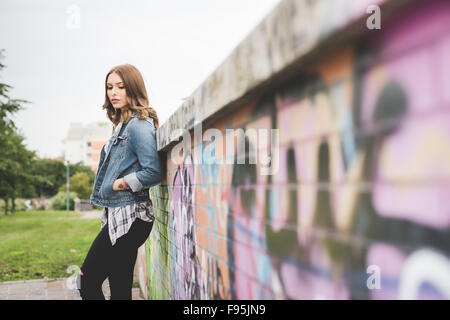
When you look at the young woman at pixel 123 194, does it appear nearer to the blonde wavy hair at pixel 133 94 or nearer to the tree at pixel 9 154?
the blonde wavy hair at pixel 133 94

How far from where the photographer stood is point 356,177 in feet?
3.10

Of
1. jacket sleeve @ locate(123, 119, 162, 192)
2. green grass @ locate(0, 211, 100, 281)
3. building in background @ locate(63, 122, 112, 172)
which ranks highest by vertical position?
building in background @ locate(63, 122, 112, 172)

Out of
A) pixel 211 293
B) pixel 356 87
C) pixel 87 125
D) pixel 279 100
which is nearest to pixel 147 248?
pixel 211 293

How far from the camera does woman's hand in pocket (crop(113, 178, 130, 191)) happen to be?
2.74 m

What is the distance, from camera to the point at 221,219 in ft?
6.21

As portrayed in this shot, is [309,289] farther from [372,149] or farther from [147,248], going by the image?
[147,248]

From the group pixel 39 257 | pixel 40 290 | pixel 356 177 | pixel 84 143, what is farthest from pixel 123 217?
pixel 84 143

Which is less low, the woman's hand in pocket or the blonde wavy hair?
the blonde wavy hair

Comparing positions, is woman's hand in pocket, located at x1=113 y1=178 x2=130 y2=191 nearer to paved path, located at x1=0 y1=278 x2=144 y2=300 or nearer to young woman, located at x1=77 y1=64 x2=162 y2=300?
young woman, located at x1=77 y1=64 x2=162 y2=300

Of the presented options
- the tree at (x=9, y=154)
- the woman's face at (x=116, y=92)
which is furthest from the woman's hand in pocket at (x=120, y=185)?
the tree at (x=9, y=154)

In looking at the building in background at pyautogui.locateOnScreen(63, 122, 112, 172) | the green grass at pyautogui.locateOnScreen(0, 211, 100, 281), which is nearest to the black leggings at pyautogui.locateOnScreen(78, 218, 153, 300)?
the green grass at pyautogui.locateOnScreen(0, 211, 100, 281)

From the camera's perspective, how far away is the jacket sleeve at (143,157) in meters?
2.70

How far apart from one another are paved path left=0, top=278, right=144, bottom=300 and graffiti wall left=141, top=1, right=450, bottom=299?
4479 mm
